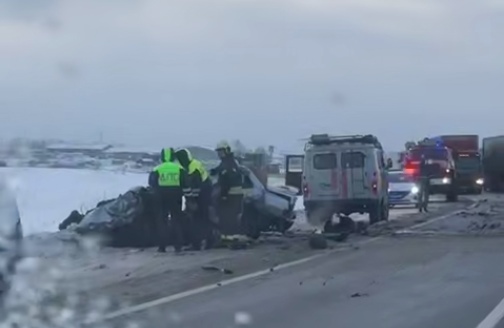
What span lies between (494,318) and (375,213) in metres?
18.2

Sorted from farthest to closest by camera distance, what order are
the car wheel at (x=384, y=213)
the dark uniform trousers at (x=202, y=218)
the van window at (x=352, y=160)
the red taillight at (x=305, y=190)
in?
the car wheel at (x=384, y=213), the red taillight at (x=305, y=190), the van window at (x=352, y=160), the dark uniform trousers at (x=202, y=218)

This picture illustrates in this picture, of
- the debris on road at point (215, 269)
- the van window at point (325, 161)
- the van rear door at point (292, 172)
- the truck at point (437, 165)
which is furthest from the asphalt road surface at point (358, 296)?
the truck at point (437, 165)

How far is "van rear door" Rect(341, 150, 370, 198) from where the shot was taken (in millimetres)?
31297

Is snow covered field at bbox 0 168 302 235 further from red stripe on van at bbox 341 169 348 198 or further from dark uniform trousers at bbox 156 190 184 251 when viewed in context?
red stripe on van at bbox 341 169 348 198

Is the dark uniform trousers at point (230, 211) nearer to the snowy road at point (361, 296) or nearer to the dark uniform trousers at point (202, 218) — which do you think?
the dark uniform trousers at point (202, 218)

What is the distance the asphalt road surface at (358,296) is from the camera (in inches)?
520

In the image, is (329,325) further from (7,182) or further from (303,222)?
(303,222)

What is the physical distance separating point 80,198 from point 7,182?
44.1ft

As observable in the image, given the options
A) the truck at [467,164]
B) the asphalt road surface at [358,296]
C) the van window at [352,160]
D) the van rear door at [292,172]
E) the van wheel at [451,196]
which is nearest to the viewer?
the asphalt road surface at [358,296]

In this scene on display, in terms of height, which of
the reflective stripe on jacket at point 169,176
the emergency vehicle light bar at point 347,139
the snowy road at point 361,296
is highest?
the emergency vehicle light bar at point 347,139

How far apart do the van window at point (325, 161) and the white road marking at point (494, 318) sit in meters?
16.9

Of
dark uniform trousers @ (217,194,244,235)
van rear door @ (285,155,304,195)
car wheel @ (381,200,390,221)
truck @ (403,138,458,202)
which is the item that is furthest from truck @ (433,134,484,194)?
dark uniform trousers @ (217,194,244,235)

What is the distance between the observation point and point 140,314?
13516mm

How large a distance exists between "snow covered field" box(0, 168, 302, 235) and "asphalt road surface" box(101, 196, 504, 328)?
1832 millimetres
